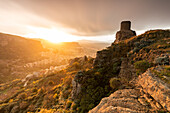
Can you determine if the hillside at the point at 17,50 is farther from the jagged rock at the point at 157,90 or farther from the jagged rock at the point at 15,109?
the jagged rock at the point at 157,90

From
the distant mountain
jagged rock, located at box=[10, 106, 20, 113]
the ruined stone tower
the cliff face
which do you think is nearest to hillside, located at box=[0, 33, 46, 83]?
the distant mountain

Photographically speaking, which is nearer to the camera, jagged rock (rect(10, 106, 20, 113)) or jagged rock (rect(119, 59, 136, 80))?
jagged rock (rect(119, 59, 136, 80))

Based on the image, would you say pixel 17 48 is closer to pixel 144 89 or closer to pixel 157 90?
pixel 144 89

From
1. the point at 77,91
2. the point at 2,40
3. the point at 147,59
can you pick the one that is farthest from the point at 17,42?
the point at 147,59

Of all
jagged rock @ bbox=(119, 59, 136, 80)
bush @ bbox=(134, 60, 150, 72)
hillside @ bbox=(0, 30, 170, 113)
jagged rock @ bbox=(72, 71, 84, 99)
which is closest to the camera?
hillside @ bbox=(0, 30, 170, 113)

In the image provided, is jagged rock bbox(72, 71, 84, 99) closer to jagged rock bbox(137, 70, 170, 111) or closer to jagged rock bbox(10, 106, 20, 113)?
jagged rock bbox(137, 70, 170, 111)

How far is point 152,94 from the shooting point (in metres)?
6.18

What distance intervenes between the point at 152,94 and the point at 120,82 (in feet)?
12.9

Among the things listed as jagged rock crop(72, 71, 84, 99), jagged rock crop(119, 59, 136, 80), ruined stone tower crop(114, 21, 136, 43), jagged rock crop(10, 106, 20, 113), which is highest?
ruined stone tower crop(114, 21, 136, 43)

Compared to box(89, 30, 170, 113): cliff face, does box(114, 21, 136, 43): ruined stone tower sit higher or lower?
higher

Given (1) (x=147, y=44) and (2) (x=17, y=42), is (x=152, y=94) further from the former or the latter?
(2) (x=17, y=42)

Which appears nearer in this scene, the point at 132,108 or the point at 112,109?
the point at 132,108

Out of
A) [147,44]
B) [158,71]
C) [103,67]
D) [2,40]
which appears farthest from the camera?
[2,40]

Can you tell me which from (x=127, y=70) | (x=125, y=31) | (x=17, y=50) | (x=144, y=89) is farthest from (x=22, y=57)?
(x=144, y=89)
